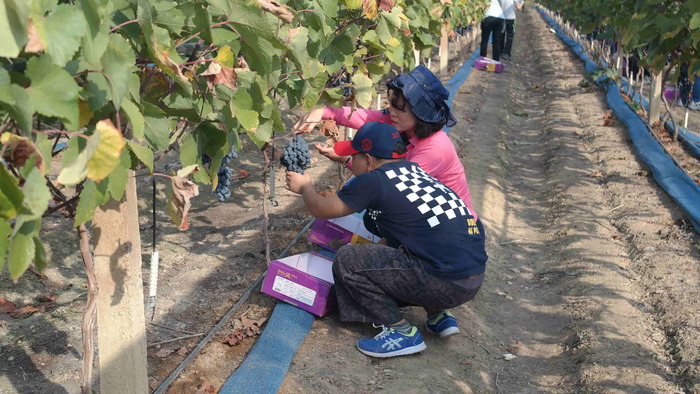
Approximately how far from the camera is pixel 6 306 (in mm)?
3598

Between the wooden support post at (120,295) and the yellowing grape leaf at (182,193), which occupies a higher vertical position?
the yellowing grape leaf at (182,193)

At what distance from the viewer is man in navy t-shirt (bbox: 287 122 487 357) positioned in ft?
11.0

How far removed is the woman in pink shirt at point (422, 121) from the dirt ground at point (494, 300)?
0.79m

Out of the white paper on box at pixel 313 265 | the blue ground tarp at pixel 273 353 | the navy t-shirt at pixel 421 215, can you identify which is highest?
the navy t-shirt at pixel 421 215

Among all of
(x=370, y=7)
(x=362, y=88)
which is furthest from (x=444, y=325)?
(x=370, y=7)

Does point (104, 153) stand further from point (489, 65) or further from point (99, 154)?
point (489, 65)

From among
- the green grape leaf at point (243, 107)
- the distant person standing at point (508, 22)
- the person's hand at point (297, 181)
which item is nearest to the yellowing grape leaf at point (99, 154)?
the green grape leaf at point (243, 107)

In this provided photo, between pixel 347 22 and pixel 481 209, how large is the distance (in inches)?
86.0

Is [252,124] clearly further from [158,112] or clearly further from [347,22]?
[347,22]

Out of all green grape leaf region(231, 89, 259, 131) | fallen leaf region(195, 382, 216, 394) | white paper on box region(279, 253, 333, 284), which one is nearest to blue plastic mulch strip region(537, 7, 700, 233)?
white paper on box region(279, 253, 333, 284)

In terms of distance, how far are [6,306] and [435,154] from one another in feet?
7.35

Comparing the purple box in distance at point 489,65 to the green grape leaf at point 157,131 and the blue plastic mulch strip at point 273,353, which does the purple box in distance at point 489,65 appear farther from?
the green grape leaf at point 157,131

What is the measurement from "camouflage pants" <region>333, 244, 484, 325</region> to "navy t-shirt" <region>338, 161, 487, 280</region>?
0.19ft

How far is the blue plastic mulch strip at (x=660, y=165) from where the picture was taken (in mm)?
5745
